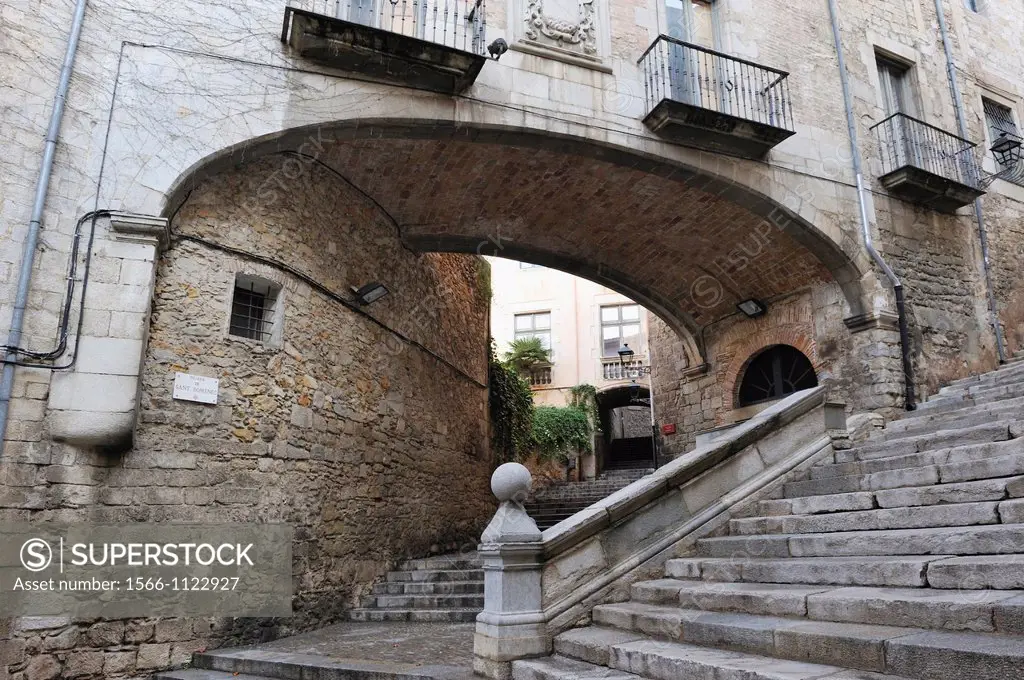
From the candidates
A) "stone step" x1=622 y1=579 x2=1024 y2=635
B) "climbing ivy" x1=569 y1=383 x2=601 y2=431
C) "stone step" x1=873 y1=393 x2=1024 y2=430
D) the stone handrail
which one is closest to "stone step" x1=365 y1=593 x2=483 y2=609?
the stone handrail

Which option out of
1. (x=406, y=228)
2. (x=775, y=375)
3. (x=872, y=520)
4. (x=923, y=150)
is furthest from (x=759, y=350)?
(x=872, y=520)

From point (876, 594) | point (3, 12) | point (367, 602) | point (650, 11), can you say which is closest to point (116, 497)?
point (367, 602)

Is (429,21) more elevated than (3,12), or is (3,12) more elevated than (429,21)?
(429,21)

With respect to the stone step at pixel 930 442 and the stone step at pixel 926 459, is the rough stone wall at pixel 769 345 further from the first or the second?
the stone step at pixel 926 459

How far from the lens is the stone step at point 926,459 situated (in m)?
4.22

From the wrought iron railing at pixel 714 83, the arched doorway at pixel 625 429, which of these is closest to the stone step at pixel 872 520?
the wrought iron railing at pixel 714 83

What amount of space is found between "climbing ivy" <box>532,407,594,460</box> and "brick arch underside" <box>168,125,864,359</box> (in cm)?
780

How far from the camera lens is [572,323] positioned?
2234 cm

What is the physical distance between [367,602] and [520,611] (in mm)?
3774

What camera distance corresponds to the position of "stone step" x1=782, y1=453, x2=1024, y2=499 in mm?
3943

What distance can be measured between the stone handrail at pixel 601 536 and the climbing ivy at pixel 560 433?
1280 centimetres

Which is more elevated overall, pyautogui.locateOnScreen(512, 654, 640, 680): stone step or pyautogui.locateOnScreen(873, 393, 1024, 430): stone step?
pyautogui.locateOnScreen(873, 393, 1024, 430): stone step

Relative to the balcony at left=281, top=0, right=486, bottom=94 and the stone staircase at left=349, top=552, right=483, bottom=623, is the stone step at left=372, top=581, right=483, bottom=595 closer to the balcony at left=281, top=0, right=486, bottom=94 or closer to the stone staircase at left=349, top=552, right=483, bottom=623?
the stone staircase at left=349, top=552, right=483, bottom=623

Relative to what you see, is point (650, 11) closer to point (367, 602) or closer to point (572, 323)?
point (367, 602)
